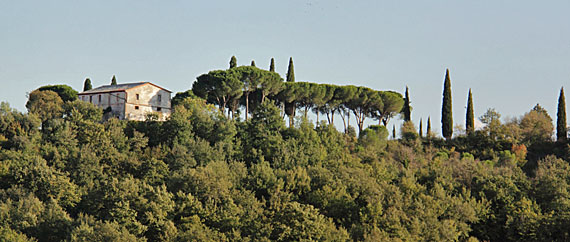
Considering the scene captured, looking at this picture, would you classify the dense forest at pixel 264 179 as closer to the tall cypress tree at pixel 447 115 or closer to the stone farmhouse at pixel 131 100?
the tall cypress tree at pixel 447 115

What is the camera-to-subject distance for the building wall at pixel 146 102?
52906mm

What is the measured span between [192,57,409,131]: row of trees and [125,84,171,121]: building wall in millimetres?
3745

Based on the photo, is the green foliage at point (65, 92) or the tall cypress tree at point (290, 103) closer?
the green foliage at point (65, 92)

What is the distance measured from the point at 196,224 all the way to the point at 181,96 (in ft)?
101

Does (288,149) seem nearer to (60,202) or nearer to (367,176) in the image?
(367,176)

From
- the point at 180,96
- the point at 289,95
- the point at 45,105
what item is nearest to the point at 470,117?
the point at 289,95

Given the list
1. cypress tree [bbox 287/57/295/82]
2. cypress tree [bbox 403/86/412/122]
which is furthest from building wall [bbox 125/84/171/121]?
cypress tree [bbox 403/86/412/122]

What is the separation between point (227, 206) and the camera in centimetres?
3622

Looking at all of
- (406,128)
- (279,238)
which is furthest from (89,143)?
(406,128)

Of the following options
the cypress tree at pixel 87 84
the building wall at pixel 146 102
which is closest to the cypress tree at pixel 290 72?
the building wall at pixel 146 102

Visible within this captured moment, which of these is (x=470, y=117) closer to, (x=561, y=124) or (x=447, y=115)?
(x=447, y=115)

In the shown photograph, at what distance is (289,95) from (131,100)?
1671 centimetres

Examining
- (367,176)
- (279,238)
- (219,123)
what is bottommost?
(279,238)

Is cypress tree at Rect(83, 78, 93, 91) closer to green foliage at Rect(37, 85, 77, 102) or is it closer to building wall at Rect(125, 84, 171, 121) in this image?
green foliage at Rect(37, 85, 77, 102)
